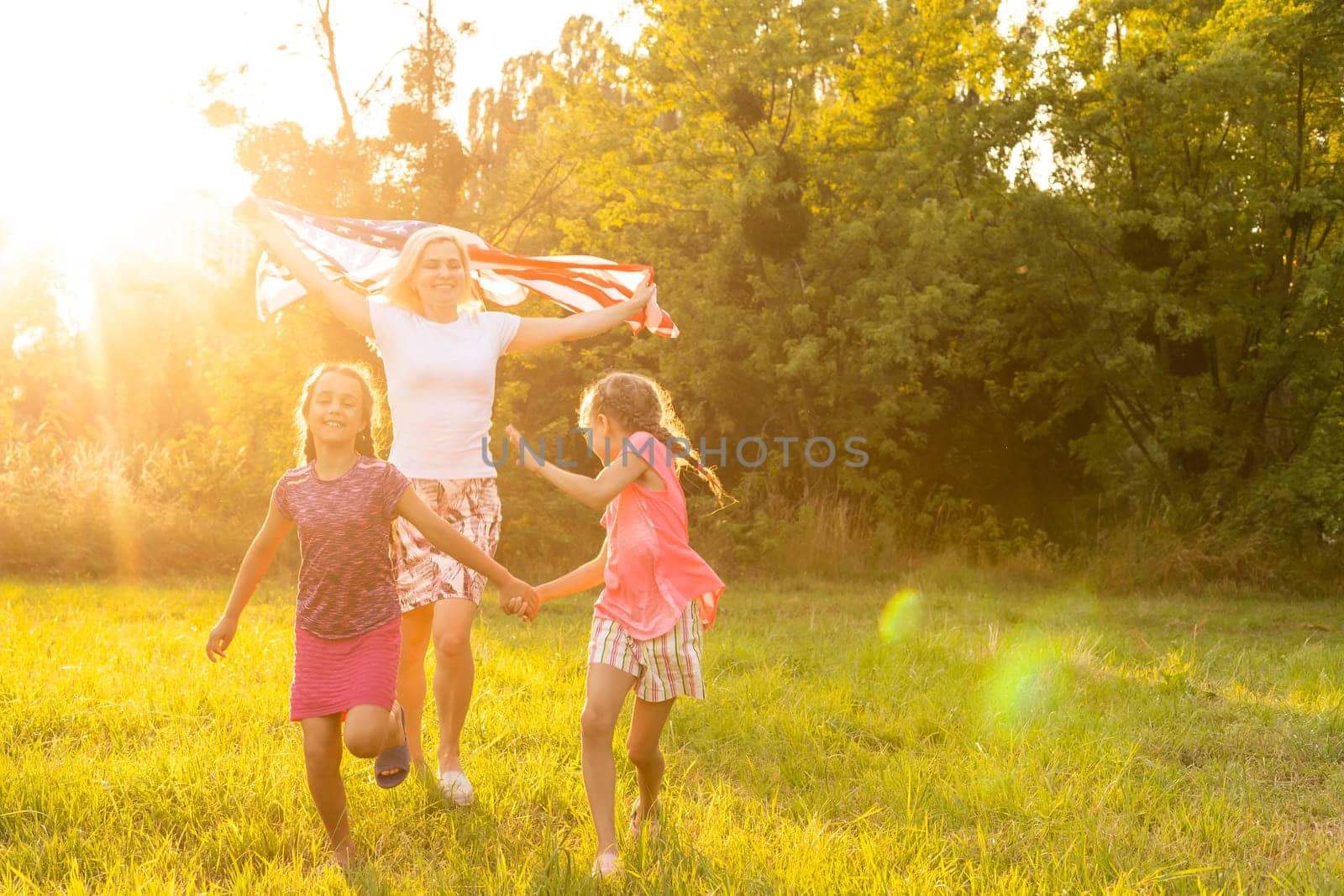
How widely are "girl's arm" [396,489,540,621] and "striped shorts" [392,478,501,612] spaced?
76cm

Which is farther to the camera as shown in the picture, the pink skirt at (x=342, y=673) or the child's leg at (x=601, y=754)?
the child's leg at (x=601, y=754)

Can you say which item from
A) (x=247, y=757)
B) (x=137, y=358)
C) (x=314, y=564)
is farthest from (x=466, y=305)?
(x=137, y=358)

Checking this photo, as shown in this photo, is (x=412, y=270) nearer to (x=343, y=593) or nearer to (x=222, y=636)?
(x=343, y=593)

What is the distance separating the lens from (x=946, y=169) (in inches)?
694

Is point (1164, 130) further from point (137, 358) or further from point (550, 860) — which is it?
point (137, 358)

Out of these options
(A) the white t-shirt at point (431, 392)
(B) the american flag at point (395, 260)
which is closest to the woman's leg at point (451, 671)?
(A) the white t-shirt at point (431, 392)

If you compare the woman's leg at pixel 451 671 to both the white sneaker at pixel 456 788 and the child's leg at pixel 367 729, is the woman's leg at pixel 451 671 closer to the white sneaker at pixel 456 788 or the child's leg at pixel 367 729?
the white sneaker at pixel 456 788

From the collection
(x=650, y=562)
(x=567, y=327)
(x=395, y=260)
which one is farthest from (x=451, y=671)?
(x=395, y=260)

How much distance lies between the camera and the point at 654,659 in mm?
3910

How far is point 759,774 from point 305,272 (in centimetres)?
300

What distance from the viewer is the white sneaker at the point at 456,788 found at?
4.47 meters

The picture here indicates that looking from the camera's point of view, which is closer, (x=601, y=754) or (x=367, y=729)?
(x=367, y=729)

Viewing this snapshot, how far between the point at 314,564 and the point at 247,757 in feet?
5.30

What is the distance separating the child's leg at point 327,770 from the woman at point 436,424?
0.77 meters
